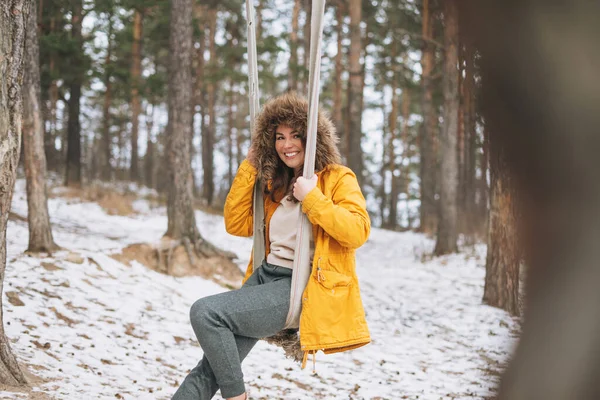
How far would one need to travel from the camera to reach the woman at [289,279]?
2.54m

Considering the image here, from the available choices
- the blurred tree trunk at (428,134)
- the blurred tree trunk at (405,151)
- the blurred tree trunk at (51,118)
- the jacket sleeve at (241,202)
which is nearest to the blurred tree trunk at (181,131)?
the jacket sleeve at (241,202)

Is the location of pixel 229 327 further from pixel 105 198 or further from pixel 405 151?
pixel 405 151

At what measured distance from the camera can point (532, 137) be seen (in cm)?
107

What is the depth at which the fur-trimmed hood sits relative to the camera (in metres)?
2.83

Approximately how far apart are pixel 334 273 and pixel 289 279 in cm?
25

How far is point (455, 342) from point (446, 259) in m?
4.73

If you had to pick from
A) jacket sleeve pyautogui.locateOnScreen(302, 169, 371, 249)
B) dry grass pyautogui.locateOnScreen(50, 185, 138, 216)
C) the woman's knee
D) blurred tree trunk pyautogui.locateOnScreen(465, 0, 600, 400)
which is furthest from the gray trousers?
dry grass pyautogui.locateOnScreen(50, 185, 138, 216)

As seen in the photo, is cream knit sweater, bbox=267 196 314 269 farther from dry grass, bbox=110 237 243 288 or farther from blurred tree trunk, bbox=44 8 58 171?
blurred tree trunk, bbox=44 8 58 171

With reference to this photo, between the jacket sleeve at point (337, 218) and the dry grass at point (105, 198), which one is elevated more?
the jacket sleeve at point (337, 218)

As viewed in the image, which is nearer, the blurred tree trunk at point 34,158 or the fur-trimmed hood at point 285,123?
the fur-trimmed hood at point 285,123

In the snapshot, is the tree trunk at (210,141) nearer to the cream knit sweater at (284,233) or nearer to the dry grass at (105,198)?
the dry grass at (105,198)

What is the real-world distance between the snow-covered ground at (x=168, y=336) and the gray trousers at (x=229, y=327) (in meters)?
1.31

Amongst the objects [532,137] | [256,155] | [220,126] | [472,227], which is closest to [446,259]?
[472,227]

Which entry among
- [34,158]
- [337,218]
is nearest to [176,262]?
[34,158]
